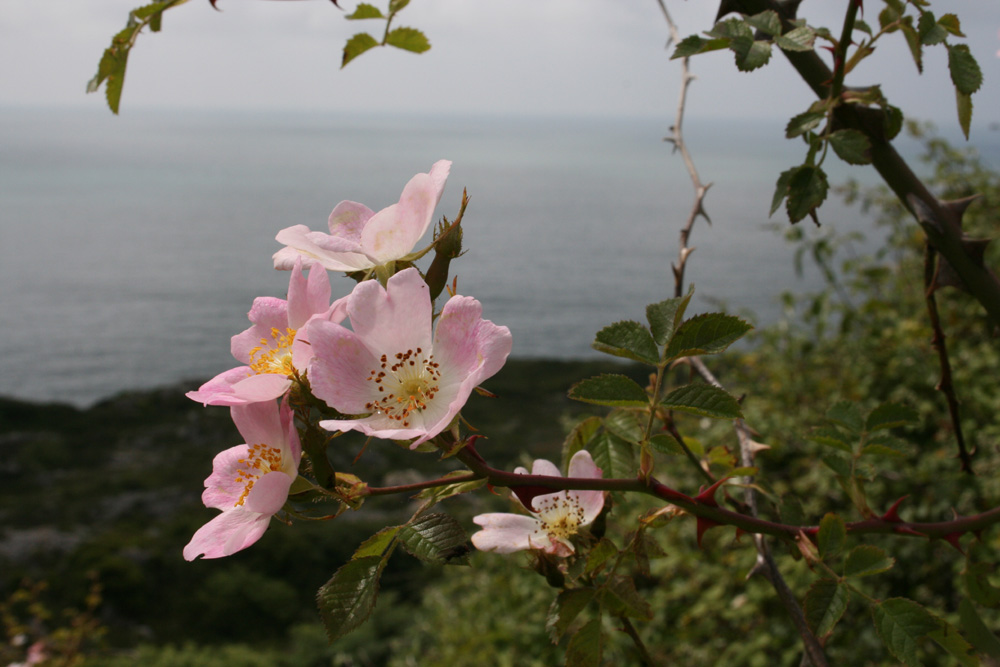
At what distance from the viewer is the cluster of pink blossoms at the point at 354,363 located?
1.94ft

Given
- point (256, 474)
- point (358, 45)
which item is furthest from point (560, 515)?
point (358, 45)

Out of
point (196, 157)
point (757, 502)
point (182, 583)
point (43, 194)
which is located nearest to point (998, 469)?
point (757, 502)

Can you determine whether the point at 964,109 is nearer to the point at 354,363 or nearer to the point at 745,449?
the point at 745,449

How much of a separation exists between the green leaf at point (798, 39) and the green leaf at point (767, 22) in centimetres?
1

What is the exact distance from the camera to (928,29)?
880mm

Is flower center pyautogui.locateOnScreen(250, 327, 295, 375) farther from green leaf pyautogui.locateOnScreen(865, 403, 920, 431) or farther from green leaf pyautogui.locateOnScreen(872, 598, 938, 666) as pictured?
green leaf pyautogui.locateOnScreen(865, 403, 920, 431)

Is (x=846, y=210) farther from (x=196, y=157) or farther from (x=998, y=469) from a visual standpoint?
(x=196, y=157)

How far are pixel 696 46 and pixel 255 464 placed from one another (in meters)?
0.70

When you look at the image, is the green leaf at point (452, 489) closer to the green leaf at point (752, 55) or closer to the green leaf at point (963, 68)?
the green leaf at point (752, 55)

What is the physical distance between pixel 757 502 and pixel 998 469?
5.94 ft

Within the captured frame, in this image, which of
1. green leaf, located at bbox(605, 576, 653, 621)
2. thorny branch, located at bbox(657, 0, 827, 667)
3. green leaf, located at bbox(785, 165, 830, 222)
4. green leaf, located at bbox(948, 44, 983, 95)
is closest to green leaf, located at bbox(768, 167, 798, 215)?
green leaf, located at bbox(785, 165, 830, 222)

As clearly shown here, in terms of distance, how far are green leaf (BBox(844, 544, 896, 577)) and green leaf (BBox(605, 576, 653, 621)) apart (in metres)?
0.21

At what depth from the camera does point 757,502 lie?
A: 43.8 inches

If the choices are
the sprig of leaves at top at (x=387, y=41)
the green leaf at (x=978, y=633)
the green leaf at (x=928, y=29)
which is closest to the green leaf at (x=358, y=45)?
the sprig of leaves at top at (x=387, y=41)
